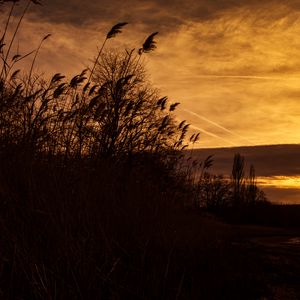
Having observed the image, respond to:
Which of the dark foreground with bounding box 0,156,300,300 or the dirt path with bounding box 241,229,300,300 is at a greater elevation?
the dark foreground with bounding box 0,156,300,300

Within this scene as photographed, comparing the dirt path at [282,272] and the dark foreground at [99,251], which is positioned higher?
the dark foreground at [99,251]

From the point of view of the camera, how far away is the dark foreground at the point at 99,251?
8.63 ft

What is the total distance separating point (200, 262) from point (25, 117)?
269 centimetres

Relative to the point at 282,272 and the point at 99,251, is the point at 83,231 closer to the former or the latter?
the point at 99,251

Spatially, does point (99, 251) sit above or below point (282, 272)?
above

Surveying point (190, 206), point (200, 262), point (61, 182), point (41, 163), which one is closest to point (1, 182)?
point (61, 182)

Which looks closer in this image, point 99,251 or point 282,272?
point 99,251

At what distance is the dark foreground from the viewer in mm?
2631

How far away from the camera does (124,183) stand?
19.1ft

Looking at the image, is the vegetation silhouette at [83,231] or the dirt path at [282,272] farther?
the dirt path at [282,272]

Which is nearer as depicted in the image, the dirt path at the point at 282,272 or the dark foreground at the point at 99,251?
the dark foreground at the point at 99,251

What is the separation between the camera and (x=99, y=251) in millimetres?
3133

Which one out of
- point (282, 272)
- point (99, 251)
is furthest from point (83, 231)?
point (282, 272)

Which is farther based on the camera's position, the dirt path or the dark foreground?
the dirt path
